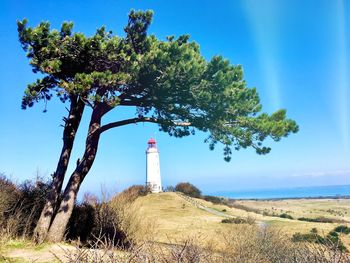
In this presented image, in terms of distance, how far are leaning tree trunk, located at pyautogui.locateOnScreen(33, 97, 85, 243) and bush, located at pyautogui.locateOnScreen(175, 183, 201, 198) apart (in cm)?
2674

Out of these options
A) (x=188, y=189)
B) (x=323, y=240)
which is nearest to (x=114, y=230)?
(x=323, y=240)

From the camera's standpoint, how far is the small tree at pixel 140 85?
10914 millimetres

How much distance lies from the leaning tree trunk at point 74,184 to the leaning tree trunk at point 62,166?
343 mm

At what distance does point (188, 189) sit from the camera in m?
39.4

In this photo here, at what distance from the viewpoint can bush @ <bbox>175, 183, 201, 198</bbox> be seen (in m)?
38.7

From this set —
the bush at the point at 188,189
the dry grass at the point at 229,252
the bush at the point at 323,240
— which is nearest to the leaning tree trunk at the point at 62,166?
the dry grass at the point at 229,252

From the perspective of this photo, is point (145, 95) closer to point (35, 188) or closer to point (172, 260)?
point (35, 188)

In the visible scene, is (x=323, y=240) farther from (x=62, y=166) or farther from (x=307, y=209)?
(x=307, y=209)

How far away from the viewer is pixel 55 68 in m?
10.5

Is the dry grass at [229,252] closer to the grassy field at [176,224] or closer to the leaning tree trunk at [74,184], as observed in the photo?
the grassy field at [176,224]

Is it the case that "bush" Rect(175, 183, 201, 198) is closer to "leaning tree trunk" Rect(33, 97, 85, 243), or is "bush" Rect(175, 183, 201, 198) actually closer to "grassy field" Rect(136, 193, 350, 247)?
"grassy field" Rect(136, 193, 350, 247)

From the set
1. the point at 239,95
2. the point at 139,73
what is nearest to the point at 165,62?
the point at 139,73

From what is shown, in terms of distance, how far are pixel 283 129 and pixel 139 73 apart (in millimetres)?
5229

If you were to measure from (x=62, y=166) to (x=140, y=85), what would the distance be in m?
4.38
